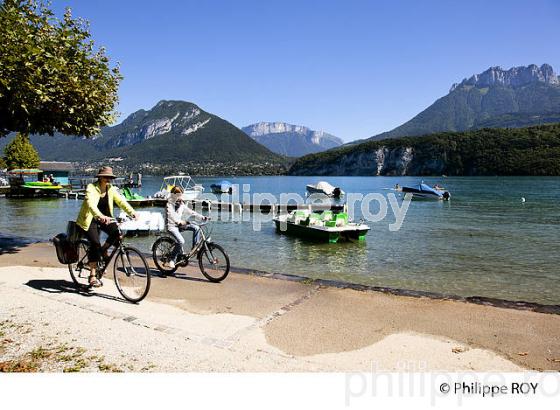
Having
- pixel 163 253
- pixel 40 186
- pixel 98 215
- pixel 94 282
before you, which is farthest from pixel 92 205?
pixel 40 186

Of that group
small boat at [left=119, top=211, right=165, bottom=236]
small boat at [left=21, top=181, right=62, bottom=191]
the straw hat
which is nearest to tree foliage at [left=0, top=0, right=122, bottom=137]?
the straw hat

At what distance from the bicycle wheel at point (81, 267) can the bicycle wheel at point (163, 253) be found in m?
1.62

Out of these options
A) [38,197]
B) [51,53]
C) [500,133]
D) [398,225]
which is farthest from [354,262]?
[500,133]

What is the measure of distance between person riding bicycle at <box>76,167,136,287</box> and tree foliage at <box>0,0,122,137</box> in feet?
13.8

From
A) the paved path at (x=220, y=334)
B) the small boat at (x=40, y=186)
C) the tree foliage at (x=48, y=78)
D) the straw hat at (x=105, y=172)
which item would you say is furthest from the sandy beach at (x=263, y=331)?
the small boat at (x=40, y=186)

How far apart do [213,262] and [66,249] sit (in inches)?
119

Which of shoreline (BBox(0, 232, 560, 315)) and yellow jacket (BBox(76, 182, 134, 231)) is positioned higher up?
yellow jacket (BBox(76, 182, 134, 231))

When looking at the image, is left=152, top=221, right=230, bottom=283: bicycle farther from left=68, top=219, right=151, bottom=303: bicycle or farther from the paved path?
left=68, top=219, right=151, bottom=303: bicycle

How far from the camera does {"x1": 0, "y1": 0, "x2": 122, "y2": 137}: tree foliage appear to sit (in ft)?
32.4

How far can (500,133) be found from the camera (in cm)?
17675

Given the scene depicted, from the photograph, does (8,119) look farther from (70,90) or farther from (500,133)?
(500,133)

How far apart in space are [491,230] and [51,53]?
86.2 ft

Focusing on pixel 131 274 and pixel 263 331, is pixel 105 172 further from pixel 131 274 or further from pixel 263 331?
pixel 263 331

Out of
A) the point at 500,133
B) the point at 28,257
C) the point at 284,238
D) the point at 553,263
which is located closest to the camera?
the point at 28,257
